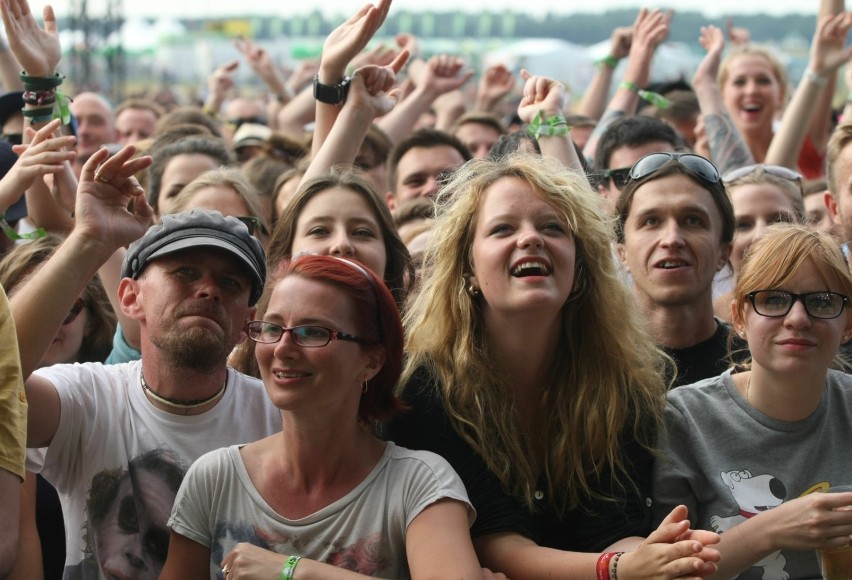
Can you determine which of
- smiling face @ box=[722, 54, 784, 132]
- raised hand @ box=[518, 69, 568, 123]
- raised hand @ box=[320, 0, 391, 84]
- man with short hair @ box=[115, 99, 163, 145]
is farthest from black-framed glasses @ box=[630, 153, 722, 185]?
man with short hair @ box=[115, 99, 163, 145]

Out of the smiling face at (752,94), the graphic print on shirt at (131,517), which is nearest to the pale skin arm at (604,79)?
the smiling face at (752,94)

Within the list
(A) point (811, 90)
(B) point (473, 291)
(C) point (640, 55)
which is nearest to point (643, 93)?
(C) point (640, 55)

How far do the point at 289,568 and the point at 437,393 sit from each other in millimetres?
775

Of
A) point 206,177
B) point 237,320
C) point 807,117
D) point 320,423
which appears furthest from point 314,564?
point 807,117

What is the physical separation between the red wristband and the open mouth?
0.82m

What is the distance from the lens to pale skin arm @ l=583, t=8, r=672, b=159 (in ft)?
21.0

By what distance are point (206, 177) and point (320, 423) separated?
2000mm

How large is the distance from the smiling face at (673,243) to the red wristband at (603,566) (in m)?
1.24

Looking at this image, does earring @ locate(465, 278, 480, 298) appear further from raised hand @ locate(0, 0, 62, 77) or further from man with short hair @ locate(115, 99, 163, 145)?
man with short hair @ locate(115, 99, 163, 145)

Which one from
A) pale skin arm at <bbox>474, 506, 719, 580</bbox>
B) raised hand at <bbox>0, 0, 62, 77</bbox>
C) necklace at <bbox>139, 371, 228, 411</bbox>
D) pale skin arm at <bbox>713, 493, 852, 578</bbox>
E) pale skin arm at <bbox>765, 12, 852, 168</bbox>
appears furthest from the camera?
pale skin arm at <bbox>765, 12, 852, 168</bbox>

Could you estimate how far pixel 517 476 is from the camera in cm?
317

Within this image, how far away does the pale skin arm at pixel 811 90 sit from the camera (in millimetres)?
5988

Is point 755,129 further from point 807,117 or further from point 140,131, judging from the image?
point 140,131

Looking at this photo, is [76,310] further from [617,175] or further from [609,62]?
[609,62]
